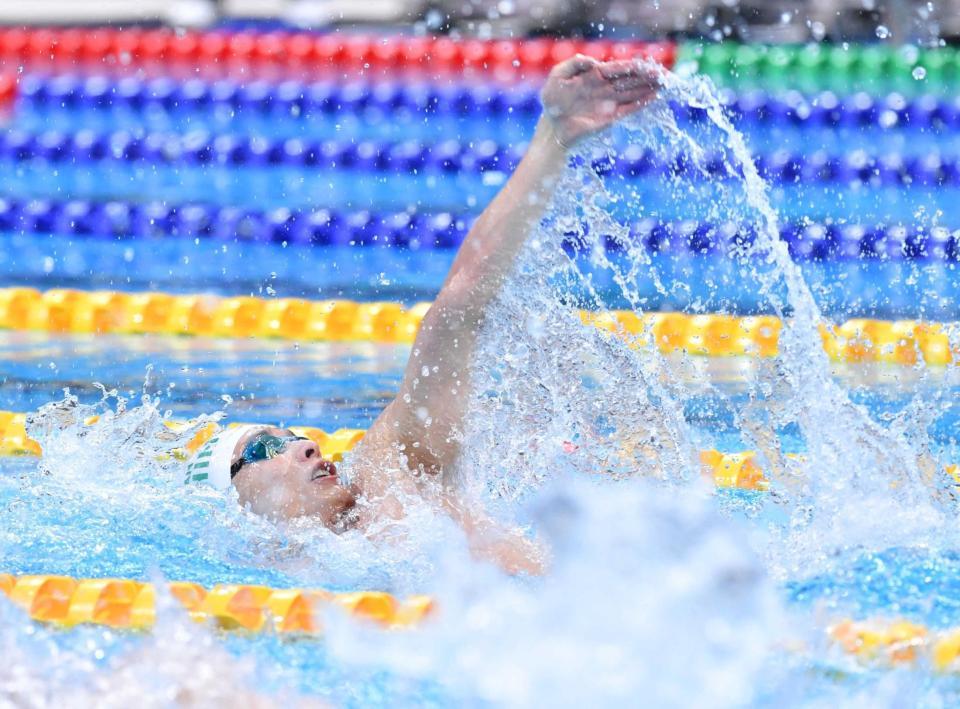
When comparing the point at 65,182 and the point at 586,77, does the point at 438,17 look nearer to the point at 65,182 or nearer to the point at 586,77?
the point at 65,182

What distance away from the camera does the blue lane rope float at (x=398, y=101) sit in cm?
561

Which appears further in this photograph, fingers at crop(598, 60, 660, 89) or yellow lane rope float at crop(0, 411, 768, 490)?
yellow lane rope float at crop(0, 411, 768, 490)

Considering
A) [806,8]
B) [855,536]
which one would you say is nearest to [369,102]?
[806,8]

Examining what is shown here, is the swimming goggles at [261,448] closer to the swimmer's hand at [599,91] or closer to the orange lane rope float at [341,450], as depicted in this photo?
the orange lane rope float at [341,450]

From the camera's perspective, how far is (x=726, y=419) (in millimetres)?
3619

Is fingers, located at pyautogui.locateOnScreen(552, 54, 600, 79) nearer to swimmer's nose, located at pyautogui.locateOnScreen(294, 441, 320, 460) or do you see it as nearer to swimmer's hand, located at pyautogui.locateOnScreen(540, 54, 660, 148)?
swimmer's hand, located at pyautogui.locateOnScreen(540, 54, 660, 148)

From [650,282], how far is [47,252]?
213cm

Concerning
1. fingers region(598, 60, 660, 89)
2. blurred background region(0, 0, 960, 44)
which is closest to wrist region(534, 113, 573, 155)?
fingers region(598, 60, 660, 89)

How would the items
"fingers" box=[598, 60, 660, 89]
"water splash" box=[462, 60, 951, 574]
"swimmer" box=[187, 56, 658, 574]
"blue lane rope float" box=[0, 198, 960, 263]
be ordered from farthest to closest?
1. "blue lane rope float" box=[0, 198, 960, 263]
2. "water splash" box=[462, 60, 951, 574]
3. "swimmer" box=[187, 56, 658, 574]
4. "fingers" box=[598, 60, 660, 89]

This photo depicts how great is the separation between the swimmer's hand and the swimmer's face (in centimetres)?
76

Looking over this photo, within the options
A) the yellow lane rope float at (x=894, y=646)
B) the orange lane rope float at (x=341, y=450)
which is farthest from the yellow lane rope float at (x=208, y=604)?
the yellow lane rope float at (x=894, y=646)

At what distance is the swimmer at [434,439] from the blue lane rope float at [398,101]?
302cm

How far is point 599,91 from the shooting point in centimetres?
237

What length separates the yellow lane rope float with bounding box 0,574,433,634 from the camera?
7.78 feet
